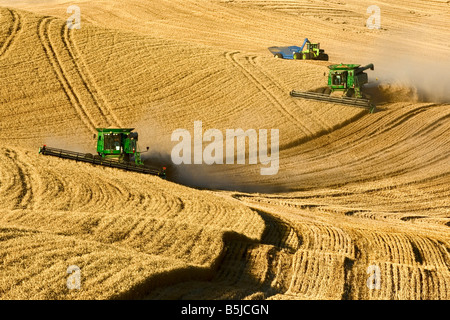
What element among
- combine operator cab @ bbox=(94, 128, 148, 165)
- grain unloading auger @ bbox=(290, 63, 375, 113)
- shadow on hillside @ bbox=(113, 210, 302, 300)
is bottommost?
shadow on hillside @ bbox=(113, 210, 302, 300)

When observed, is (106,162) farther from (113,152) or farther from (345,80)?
(345,80)

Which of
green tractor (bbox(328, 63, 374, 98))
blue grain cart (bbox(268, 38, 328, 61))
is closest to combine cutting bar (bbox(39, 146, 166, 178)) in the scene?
green tractor (bbox(328, 63, 374, 98))

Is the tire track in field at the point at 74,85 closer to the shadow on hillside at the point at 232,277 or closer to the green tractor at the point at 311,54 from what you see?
the shadow on hillside at the point at 232,277

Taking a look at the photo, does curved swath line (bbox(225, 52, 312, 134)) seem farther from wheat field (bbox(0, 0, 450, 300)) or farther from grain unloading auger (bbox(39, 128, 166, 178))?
grain unloading auger (bbox(39, 128, 166, 178))
